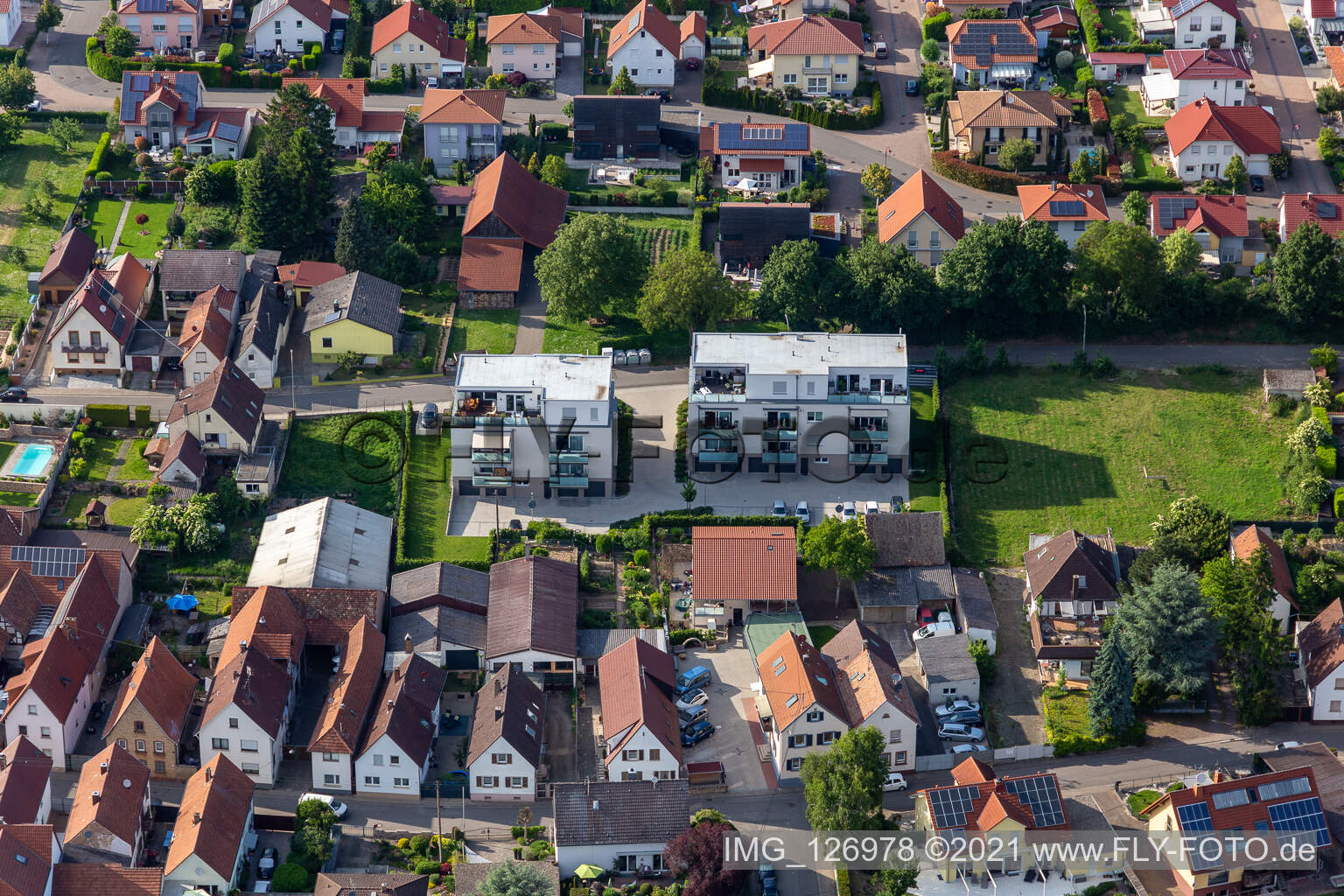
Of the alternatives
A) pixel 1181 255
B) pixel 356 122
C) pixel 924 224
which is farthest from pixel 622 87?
pixel 1181 255

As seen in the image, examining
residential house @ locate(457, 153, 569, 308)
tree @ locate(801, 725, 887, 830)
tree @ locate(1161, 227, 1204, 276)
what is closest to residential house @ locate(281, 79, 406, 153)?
residential house @ locate(457, 153, 569, 308)

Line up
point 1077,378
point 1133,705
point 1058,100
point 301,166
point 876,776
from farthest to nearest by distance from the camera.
Answer: point 1058,100 → point 301,166 → point 1077,378 → point 1133,705 → point 876,776

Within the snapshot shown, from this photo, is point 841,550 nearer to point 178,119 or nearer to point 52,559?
point 52,559

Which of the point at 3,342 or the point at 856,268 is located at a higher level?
the point at 856,268

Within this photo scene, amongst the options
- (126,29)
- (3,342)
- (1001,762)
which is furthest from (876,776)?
(126,29)

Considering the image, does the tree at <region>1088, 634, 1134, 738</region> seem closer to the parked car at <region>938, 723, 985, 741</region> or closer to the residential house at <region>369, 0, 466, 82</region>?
the parked car at <region>938, 723, 985, 741</region>

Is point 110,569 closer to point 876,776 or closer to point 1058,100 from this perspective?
point 876,776
